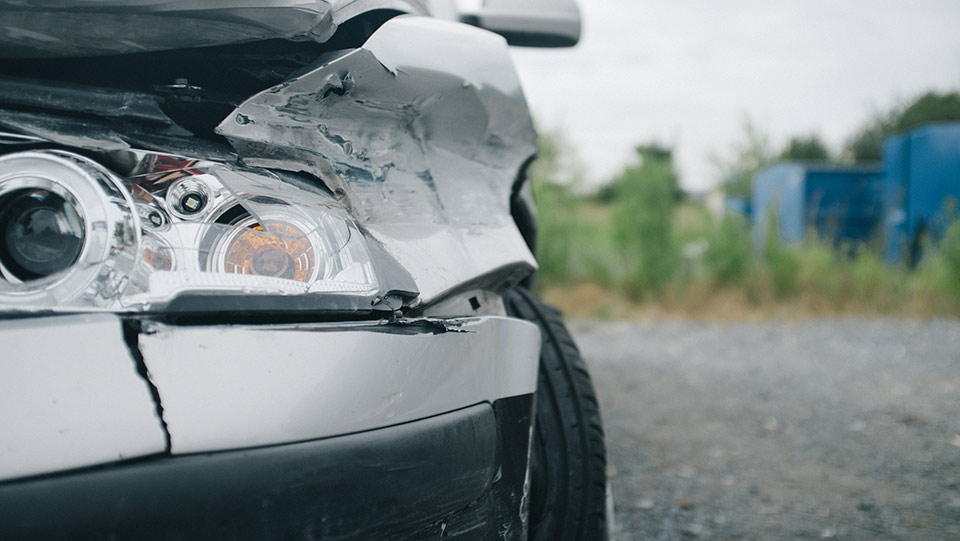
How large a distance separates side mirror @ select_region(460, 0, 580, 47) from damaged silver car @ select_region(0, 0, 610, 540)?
0.82 m

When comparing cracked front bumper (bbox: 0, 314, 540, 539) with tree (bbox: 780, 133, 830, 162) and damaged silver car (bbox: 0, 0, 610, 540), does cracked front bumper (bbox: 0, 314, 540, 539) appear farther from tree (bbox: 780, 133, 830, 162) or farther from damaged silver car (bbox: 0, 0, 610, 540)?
tree (bbox: 780, 133, 830, 162)

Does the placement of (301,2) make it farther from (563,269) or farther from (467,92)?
(563,269)

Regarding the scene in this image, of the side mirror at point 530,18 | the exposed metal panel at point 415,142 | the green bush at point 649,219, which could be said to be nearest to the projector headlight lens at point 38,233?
the exposed metal panel at point 415,142

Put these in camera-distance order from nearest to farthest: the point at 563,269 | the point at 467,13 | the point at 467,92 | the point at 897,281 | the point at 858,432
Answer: the point at 467,92
the point at 467,13
the point at 858,432
the point at 897,281
the point at 563,269

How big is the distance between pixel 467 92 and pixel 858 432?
8.53 ft

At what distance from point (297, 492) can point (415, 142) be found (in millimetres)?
632

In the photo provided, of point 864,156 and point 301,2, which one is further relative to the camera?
point 864,156

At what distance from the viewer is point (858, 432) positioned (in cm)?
302

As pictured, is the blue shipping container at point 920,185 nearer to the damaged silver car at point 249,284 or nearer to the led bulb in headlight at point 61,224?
the damaged silver car at point 249,284

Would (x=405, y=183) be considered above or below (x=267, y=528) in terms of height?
above

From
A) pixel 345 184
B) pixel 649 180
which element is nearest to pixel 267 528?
pixel 345 184

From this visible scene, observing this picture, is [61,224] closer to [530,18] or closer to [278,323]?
[278,323]

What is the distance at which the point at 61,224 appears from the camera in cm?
85

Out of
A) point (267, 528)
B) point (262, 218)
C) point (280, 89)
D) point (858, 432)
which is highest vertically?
point (280, 89)
